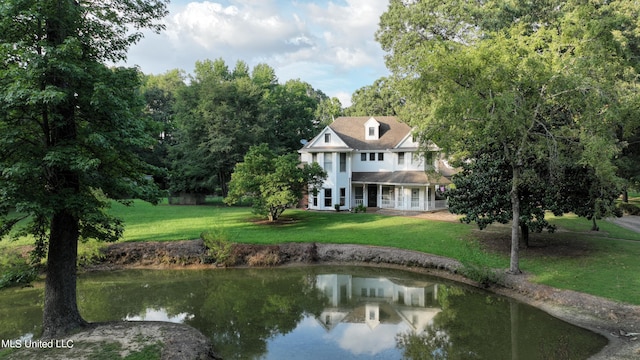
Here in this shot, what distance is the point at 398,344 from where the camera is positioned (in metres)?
11.0

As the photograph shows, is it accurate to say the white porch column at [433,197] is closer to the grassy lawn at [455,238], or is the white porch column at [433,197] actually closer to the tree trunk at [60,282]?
the grassy lawn at [455,238]

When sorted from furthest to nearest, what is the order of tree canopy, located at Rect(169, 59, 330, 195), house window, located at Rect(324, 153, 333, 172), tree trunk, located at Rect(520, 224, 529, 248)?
tree canopy, located at Rect(169, 59, 330, 195) → house window, located at Rect(324, 153, 333, 172) → tree trunk, located at Rect(520, 224, 529, 248)

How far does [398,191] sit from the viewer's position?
32.1 m

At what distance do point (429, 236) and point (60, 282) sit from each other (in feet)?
56.8

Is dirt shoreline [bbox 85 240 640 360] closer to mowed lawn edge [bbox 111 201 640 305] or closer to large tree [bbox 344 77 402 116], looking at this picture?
mowed lawn edge [bbox 111 201 640 305]

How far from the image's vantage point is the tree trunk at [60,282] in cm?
952

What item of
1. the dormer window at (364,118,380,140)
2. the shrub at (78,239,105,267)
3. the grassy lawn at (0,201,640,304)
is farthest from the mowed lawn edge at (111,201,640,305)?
the dormer window at (364,118,380,140)

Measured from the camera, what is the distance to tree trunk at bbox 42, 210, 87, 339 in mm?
9516

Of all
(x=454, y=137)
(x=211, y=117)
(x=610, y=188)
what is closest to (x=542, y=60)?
(x=454, y=137)

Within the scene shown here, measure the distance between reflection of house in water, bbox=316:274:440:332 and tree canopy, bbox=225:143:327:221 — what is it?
751cm

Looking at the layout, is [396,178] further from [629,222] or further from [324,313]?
[324,313]

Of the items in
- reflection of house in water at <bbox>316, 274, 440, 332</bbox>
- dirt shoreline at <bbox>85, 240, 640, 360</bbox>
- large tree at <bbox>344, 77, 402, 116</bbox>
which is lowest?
reflection of house in water at <bbox>316, 274, 440, 332</bbox>

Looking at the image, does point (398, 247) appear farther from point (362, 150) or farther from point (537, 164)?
point (362, 150)

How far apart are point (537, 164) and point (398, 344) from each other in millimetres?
9810
